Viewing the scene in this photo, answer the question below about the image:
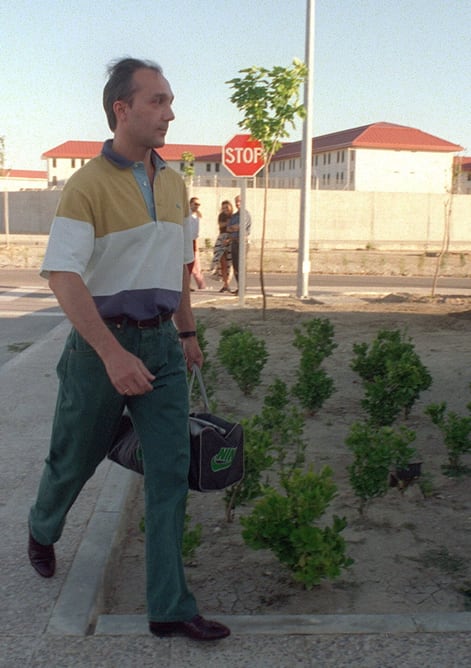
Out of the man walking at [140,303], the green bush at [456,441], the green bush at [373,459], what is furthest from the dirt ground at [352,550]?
the man walking at [140,303]

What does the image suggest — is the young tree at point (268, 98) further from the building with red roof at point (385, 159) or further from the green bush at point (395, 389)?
the building with red roof at point (385, 159)

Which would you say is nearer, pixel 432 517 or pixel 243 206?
pixel 432 517

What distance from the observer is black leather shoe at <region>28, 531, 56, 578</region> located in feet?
11.8

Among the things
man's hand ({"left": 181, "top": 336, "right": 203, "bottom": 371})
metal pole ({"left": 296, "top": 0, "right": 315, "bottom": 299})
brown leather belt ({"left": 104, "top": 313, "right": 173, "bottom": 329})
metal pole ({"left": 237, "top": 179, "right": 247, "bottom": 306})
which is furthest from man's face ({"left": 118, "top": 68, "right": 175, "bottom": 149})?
metal pole ({"left": 296, "top": 0, "right": 315, "bottom": 299})

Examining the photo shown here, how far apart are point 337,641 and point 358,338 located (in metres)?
7.23

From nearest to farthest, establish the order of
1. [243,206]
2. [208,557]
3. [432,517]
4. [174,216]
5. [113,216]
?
1. [113,216]
2. [174,216]
3. [208,557]
4. [432,517]
5. [243,206]

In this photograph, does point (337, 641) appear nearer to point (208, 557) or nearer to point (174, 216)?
point (208, 557)

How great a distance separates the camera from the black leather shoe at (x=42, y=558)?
142 inches

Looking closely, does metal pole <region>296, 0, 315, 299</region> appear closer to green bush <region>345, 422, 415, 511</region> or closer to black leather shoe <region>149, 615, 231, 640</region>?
green bush <region>345, 422, 415, 511</region>

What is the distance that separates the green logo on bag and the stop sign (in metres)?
10.4

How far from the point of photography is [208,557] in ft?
13.4

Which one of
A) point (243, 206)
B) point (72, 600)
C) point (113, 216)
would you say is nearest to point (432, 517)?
point (72, 600)

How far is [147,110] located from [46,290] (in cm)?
1517

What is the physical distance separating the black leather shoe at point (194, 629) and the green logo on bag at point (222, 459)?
19.4 inches
